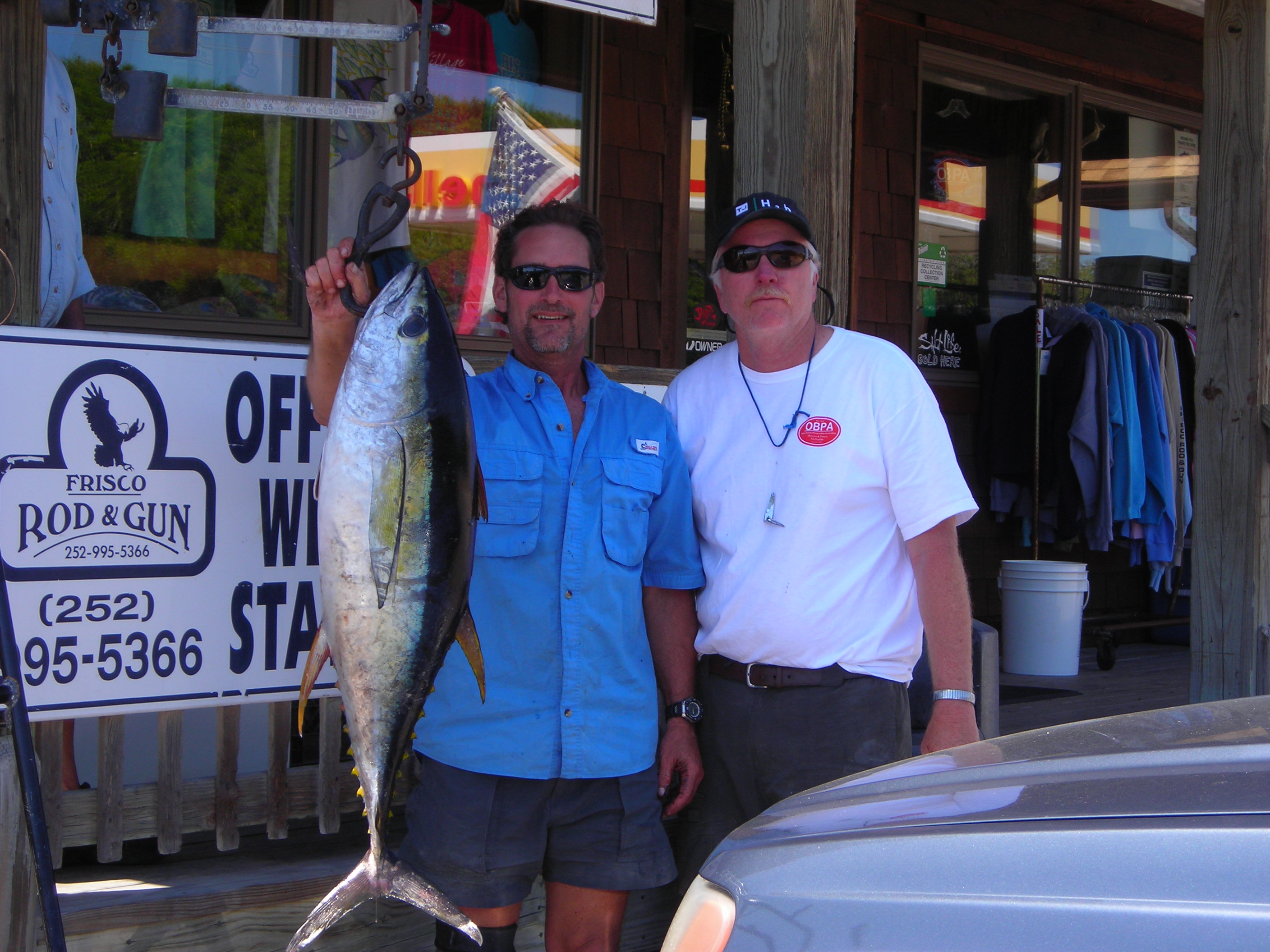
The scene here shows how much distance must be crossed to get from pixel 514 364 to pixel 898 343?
458 cm

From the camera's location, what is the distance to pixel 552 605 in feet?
7.85

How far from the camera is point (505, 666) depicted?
7.79ft

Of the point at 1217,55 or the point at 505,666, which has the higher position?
the point at 1217,55

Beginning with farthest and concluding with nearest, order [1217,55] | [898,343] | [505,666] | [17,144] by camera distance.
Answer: [898,343] → [1217,55] → [17,144] → [505,666]

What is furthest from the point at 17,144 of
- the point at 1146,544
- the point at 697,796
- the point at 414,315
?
the point at 1146,544

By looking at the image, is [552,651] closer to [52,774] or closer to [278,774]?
[278,774]

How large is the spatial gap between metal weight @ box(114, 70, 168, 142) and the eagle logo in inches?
28.2

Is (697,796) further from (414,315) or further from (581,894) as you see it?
(414,315)

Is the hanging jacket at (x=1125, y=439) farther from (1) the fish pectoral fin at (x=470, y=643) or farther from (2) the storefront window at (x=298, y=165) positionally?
(1) the fish pectoral fin at (x=470, y=643)

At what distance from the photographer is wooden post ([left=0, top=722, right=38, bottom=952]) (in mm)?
2373

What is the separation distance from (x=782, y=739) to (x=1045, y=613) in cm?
413

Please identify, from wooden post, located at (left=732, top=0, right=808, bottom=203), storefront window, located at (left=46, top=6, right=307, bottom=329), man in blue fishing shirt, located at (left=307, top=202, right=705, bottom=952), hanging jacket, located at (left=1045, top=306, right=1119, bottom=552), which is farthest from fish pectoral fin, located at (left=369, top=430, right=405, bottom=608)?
hanging jacket, located at (left=1045, top=306, right=1119, bottom=552)

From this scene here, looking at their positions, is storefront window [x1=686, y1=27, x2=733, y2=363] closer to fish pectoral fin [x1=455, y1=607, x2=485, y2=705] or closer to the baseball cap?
the baseball cap

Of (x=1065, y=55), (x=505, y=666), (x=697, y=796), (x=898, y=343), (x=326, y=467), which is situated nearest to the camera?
(x=326, y=467)
